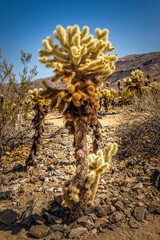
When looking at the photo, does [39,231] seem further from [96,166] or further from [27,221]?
[96,166]

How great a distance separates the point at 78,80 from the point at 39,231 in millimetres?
3024

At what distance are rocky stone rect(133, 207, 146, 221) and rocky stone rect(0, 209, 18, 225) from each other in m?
2.65

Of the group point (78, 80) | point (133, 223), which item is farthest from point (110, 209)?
point (78, 80)

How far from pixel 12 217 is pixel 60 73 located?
3.27 metres

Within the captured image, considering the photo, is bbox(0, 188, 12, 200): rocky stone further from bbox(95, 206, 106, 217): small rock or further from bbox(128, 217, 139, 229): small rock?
bbox(128, 217, 139, 229): small rock

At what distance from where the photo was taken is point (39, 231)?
9.91 feet

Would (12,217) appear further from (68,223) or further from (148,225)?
(148,225)

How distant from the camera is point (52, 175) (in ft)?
17.3

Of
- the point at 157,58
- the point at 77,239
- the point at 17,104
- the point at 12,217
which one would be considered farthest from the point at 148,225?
the point at 157,58

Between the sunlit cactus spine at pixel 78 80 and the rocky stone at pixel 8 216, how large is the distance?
1376 mm

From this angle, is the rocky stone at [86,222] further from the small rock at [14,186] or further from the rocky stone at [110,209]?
the small rock at [14,186]

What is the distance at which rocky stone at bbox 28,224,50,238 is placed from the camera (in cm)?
296

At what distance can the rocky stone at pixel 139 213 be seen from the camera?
326cm

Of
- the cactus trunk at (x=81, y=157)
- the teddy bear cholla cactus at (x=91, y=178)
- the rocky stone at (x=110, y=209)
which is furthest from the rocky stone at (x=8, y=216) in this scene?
the rocky stone at (x=110, y=209)
